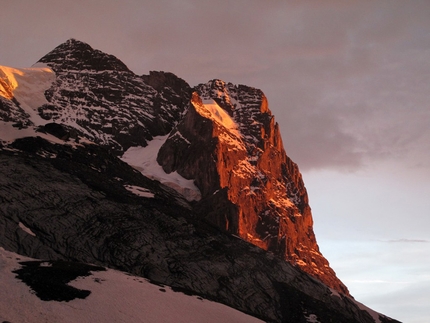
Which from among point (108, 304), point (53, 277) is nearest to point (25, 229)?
point (53, 277)

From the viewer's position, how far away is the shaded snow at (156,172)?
165m

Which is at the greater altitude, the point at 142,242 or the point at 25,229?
the point at 142,242

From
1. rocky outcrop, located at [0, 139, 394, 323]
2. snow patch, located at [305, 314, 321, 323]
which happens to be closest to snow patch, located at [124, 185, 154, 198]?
rocky outcrop, located at [0, 139, 394, 323]

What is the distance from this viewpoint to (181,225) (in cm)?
9731

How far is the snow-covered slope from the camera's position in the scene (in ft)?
169

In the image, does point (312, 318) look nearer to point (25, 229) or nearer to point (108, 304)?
point (108, 304)

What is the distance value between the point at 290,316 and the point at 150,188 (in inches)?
1684

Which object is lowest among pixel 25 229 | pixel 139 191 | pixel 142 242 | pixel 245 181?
pixel 25 229

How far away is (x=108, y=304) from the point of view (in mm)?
56938

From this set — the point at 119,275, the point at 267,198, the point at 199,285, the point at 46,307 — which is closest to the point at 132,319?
the point at 46,307

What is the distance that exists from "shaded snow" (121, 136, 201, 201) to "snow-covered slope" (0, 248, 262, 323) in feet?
310

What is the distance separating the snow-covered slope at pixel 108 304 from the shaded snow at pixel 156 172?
94.3 m

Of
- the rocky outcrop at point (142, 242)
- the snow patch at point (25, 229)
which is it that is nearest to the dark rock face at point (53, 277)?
the rocky outcrop at point (142, 242)

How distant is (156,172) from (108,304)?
400ft
